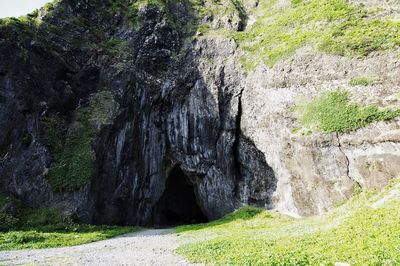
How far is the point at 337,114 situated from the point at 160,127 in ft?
68.5

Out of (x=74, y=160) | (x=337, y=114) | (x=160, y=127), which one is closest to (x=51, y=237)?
(x=74, y=160)

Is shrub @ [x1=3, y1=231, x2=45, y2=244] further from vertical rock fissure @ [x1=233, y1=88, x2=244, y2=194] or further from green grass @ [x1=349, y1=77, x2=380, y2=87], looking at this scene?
green grass @ [x1=349, y1=77, x2=380, y2=87]

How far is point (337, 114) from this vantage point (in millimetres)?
26375

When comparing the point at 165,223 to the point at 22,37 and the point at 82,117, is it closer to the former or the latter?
the point at 82,117

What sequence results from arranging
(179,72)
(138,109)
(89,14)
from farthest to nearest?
(89,14) → (179,72) → (138,109)

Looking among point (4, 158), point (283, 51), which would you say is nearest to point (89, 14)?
point (4, 158)

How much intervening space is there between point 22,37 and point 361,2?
3634cm

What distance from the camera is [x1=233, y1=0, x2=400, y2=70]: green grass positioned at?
28156 millimetres

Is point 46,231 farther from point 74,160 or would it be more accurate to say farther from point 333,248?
point 333,248

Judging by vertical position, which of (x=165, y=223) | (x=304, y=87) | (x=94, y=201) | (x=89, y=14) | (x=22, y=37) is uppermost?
(x=89, y=14)

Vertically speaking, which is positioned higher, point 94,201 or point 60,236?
point 94,201

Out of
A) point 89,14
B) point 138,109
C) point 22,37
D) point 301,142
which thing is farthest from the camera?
point 89,14

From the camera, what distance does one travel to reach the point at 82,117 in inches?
1388

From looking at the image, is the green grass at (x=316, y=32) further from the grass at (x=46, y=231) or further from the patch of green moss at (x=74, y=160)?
the grass at (x=46, y=231)
